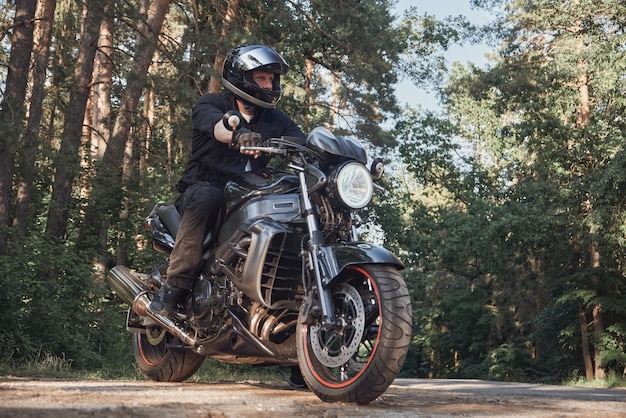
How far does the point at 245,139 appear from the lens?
5.73 metres

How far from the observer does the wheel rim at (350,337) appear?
16.9 feet

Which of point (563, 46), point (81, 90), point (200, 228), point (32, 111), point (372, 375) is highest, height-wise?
point (563, 46)

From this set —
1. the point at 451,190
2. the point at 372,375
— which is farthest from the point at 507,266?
the point at 372,375

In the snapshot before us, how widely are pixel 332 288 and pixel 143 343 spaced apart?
2.96m

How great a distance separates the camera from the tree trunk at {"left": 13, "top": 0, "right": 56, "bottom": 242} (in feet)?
39.2

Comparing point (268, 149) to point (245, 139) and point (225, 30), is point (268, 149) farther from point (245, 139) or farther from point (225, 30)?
point (225, 30)

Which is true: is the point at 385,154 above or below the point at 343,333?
above

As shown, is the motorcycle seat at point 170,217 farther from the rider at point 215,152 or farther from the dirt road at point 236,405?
the dirt road at point 236,405

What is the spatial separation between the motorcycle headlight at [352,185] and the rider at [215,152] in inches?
35.8

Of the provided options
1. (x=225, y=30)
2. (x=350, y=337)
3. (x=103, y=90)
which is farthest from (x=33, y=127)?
(x=103, y=90)

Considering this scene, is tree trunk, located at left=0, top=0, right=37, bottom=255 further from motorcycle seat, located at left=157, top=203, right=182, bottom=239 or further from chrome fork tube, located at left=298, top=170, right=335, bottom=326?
chrome fork tube, located at left=298, top=170, right=335, bottom=326

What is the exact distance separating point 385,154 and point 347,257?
28732mm

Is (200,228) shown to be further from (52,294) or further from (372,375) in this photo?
(52,294)

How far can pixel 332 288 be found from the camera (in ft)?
17.7
